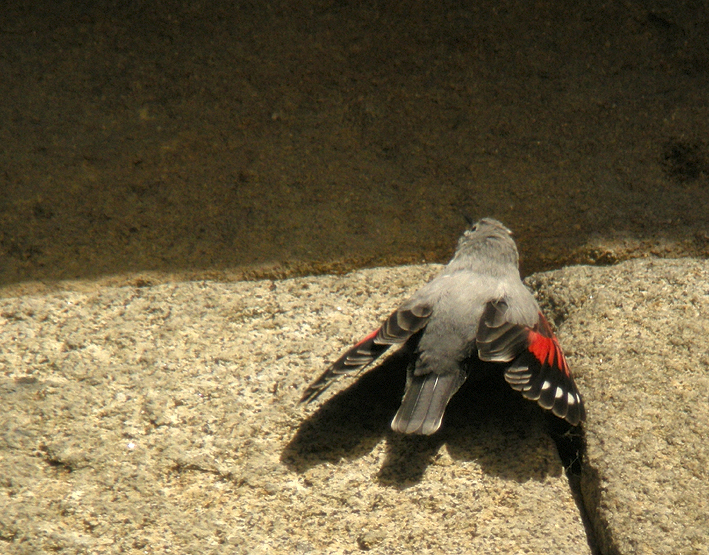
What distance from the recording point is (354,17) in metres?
3.48

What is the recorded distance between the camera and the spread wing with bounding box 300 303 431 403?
2.19m

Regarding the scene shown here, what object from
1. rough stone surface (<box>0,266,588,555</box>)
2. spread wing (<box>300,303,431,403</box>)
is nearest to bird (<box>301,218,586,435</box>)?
spread wing (<box>300,303,431,403</box>)

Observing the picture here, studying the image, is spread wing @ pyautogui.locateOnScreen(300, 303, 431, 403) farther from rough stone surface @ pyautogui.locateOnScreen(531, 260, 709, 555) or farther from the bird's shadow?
rough stone surface @ pyautogui.locateOnScreen(531, 260, 709, 555)

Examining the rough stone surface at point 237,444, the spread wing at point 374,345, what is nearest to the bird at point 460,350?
the spread wing at point 374,345

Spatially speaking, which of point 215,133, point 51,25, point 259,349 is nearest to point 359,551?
point 259,349

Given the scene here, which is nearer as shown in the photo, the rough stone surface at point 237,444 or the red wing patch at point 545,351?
the rough stone surface at point 237,444

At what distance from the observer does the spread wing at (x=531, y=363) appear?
7.03ft

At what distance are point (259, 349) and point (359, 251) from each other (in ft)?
1.95

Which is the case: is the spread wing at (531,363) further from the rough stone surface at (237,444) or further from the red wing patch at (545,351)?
the rough stone surface at (237,444)

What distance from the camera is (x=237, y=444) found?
2287mm

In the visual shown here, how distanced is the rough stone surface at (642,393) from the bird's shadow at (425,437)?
0.18 m

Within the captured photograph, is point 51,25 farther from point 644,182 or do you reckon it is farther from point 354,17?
point 644,182

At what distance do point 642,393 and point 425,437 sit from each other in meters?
0.67

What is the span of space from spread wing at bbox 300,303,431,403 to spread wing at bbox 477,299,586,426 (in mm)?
197
